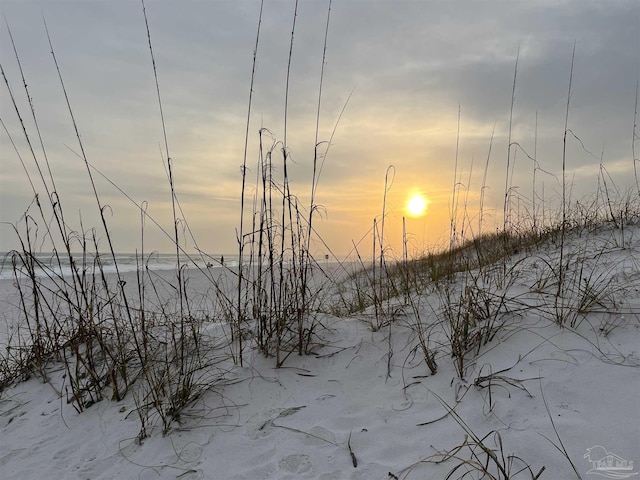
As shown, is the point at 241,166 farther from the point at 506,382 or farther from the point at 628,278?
the point at 628,278

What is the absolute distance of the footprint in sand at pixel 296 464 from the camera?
1700mm

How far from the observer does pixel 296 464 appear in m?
1.73

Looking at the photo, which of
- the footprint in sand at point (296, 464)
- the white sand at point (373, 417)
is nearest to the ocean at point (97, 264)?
the white sand at point (373, 417)

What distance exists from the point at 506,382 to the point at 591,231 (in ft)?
9.92

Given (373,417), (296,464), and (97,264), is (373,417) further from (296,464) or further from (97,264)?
(97,264)

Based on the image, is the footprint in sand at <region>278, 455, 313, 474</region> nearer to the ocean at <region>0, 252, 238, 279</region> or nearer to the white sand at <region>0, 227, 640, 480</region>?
the white sand at <region>0, 227, 640, 480</region>

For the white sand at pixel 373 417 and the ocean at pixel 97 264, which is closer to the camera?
the white sand at pixel 373 417

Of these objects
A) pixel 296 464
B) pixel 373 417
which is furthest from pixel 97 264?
pixel 373 417

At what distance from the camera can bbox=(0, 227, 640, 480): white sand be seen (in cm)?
162

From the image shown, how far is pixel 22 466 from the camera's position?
203 centimetres

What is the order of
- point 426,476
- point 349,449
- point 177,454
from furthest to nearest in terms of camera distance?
point 177,454 → point 349,449 → point 426,476

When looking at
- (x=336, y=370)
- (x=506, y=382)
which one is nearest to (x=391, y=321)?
(x=336, y=370)

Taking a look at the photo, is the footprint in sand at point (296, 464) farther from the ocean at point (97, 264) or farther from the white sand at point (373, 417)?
the ocean at point (97, 264)

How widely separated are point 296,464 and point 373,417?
0.44 metres
